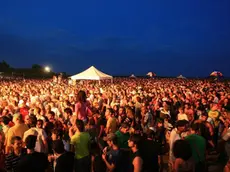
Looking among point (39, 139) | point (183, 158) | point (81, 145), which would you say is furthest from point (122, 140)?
point (183, 158)

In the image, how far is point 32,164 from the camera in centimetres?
305

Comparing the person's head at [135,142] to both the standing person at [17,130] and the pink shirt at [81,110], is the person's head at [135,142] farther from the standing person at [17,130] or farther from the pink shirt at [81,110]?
the pink shirt at [81,110]

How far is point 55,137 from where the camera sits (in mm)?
5094

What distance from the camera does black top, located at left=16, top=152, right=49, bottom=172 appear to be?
301cm

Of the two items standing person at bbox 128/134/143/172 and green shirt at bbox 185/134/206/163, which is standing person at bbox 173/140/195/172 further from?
green shirt at bbox 185/134/206/163

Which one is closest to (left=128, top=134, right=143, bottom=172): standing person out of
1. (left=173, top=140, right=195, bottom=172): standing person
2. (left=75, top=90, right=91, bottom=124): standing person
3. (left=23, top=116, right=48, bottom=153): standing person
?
(left=173, top=140, right=195, bottom=172): standing person

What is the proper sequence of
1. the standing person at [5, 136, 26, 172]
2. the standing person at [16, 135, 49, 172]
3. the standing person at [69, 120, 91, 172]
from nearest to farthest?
the standing person at [16, 135, 49, 172], the standing person at [5, 136, 26, 172], the standing person at [69, 120, 91, 172]

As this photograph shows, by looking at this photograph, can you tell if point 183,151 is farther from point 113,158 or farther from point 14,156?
point 14,156

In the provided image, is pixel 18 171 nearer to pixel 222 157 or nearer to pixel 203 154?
pixel 203 154

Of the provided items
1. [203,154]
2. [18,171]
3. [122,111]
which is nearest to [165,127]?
[122,111]

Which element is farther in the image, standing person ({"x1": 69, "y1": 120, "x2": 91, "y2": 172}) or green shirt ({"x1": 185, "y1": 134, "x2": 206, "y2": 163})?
standing person ({"x1": 69, "y1": 120, "x2": 91, "y2": 172})

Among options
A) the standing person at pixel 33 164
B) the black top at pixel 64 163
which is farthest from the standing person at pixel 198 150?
the standing person at pixel 33 164

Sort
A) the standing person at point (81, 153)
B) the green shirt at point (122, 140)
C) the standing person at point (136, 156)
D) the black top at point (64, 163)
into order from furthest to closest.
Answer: the green shirt at point (122, 140)
the standing person at point (81, 153)
the standing person at point (136, 156)
the black top at point (64, 163)

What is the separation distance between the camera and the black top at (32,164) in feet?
9.89
